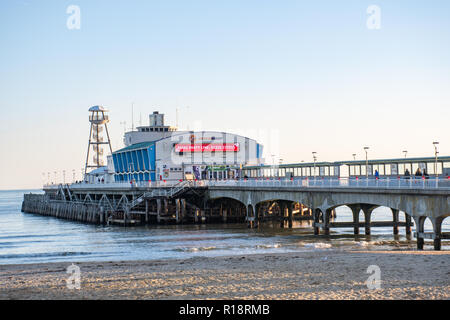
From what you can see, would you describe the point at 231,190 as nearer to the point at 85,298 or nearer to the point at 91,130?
the point at 85,298

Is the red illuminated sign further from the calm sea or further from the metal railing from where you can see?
the metal railing

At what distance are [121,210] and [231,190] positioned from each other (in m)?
15.4

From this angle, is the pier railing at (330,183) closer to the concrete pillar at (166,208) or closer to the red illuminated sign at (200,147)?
the concrete pillar at (166,208)

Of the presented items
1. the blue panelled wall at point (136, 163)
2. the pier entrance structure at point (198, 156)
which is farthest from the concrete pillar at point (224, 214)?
the blue panelled wall at point (136, 163)

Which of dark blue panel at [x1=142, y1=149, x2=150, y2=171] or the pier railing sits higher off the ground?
dark blue panel at [x1=142, y1=149, x2=150, y2=171]

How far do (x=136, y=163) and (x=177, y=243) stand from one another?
49.3 m

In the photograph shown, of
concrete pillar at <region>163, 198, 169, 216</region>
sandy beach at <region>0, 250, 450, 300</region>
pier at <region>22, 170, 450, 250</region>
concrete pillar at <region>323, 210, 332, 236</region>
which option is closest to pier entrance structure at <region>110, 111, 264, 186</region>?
pier at <region>22, 170, 450, 250</region>

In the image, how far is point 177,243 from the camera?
4516 centimetres

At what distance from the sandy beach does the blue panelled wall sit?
2189 inches

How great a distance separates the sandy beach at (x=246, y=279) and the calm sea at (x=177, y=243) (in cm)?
910

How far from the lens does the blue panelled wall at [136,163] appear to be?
8481 cm

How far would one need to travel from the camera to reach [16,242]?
53.7 meters

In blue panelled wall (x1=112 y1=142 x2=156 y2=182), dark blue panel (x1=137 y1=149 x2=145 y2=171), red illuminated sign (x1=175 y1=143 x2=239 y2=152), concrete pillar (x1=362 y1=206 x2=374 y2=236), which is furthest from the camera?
dark blue panel (x1=137 y1=149 x2=145 y2=171)

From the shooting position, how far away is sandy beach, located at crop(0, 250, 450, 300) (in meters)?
19.5
